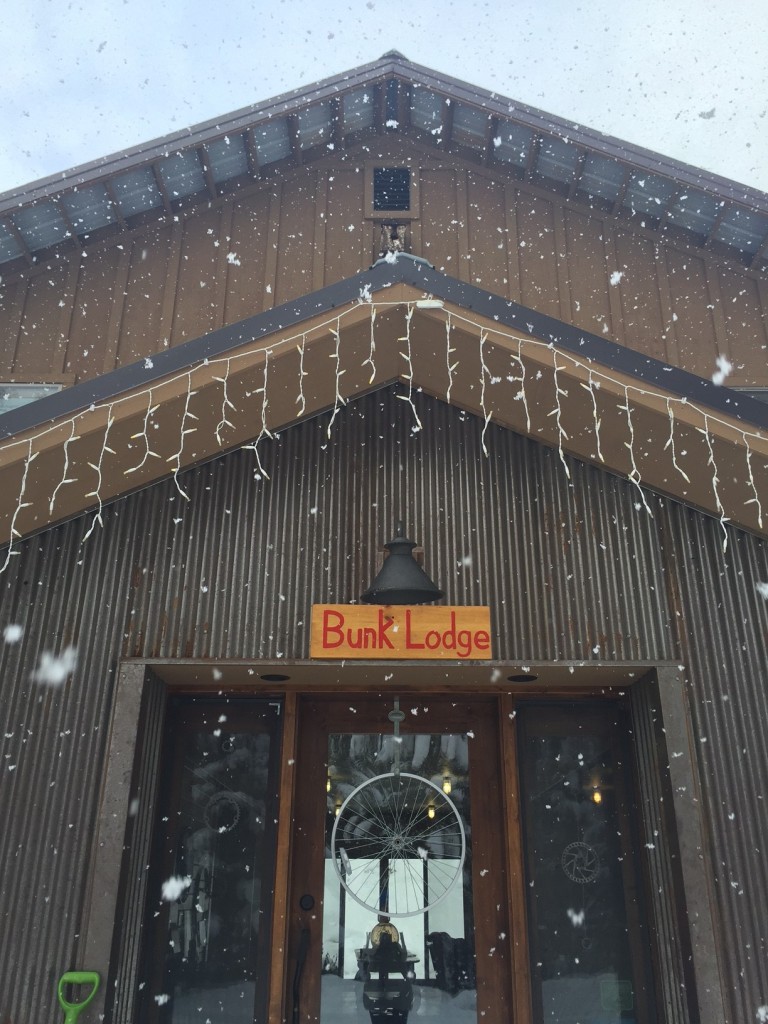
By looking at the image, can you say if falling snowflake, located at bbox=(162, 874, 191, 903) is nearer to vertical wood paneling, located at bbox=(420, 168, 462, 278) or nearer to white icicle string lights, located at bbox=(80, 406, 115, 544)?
white icicle string lights, located at bbox=(80, 406, 115, 544)

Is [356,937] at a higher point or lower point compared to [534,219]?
lower

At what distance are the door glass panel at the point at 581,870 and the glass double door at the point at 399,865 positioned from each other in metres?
0.24

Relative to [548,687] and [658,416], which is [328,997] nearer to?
[548,687]

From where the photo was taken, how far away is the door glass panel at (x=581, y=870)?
15.5ft

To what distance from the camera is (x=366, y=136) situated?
7008mm

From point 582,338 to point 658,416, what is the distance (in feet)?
2.12

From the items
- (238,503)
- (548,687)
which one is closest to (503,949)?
(548,687)

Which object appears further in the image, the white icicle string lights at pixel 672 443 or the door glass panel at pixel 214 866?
the door glass panel at pixel 214 866

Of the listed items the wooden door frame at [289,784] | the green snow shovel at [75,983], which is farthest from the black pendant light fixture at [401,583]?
the green snow shovel at [75,983]

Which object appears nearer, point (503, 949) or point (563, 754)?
point (503, 949)

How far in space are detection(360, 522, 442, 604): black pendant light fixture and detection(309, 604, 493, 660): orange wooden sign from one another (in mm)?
226

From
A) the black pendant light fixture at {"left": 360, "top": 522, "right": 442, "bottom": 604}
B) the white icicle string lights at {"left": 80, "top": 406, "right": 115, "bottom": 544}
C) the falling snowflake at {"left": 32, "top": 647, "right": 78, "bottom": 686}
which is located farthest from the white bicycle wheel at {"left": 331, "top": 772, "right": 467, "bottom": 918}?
the white icicle string lights at {"left": 80, "top": 406, "right": 115, "bottom": 544}

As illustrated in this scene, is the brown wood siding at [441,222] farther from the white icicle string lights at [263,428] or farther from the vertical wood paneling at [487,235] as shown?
the white icicle string lights at [263,428]

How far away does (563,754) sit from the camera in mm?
5262
